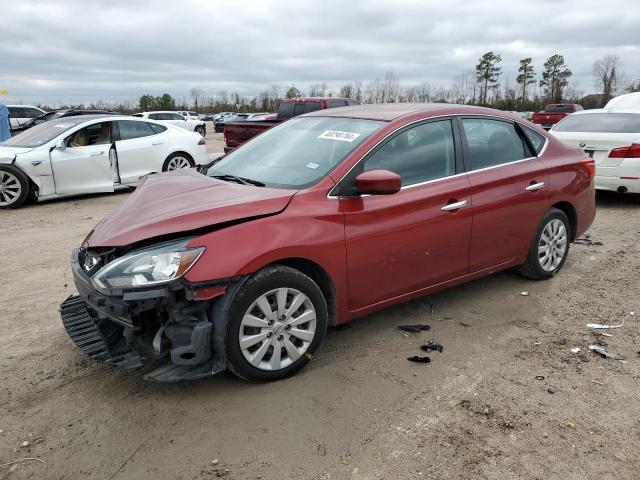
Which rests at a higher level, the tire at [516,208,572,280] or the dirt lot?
the tire at [516,208,572,280]

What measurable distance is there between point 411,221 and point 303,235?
0.91 m

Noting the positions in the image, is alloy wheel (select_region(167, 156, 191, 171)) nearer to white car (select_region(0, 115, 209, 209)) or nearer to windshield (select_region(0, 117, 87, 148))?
white car (select_region(0, 115, 209, 209))

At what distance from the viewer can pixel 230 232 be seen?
308 cm

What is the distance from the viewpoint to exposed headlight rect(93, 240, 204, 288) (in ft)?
9.65

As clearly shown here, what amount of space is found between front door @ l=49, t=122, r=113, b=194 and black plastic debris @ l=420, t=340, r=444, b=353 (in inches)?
291

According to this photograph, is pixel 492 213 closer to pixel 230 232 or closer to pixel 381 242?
pixel 381 242

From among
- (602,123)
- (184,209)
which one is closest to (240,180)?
(184,209)

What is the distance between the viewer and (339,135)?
398cm

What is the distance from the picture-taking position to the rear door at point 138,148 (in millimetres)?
9625

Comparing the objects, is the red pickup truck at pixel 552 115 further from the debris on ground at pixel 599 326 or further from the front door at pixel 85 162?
the debris on ground at pixel 599 326

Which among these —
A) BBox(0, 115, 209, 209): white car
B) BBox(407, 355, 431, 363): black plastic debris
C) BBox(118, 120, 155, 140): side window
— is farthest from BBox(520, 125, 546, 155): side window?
BBox(118, 120, 155, 140): side window

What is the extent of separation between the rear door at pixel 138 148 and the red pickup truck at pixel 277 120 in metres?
3.04

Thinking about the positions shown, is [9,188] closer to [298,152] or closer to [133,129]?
[133,129]

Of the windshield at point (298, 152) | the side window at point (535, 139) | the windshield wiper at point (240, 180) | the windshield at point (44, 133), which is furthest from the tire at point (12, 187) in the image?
the side window at point (535, 139)
